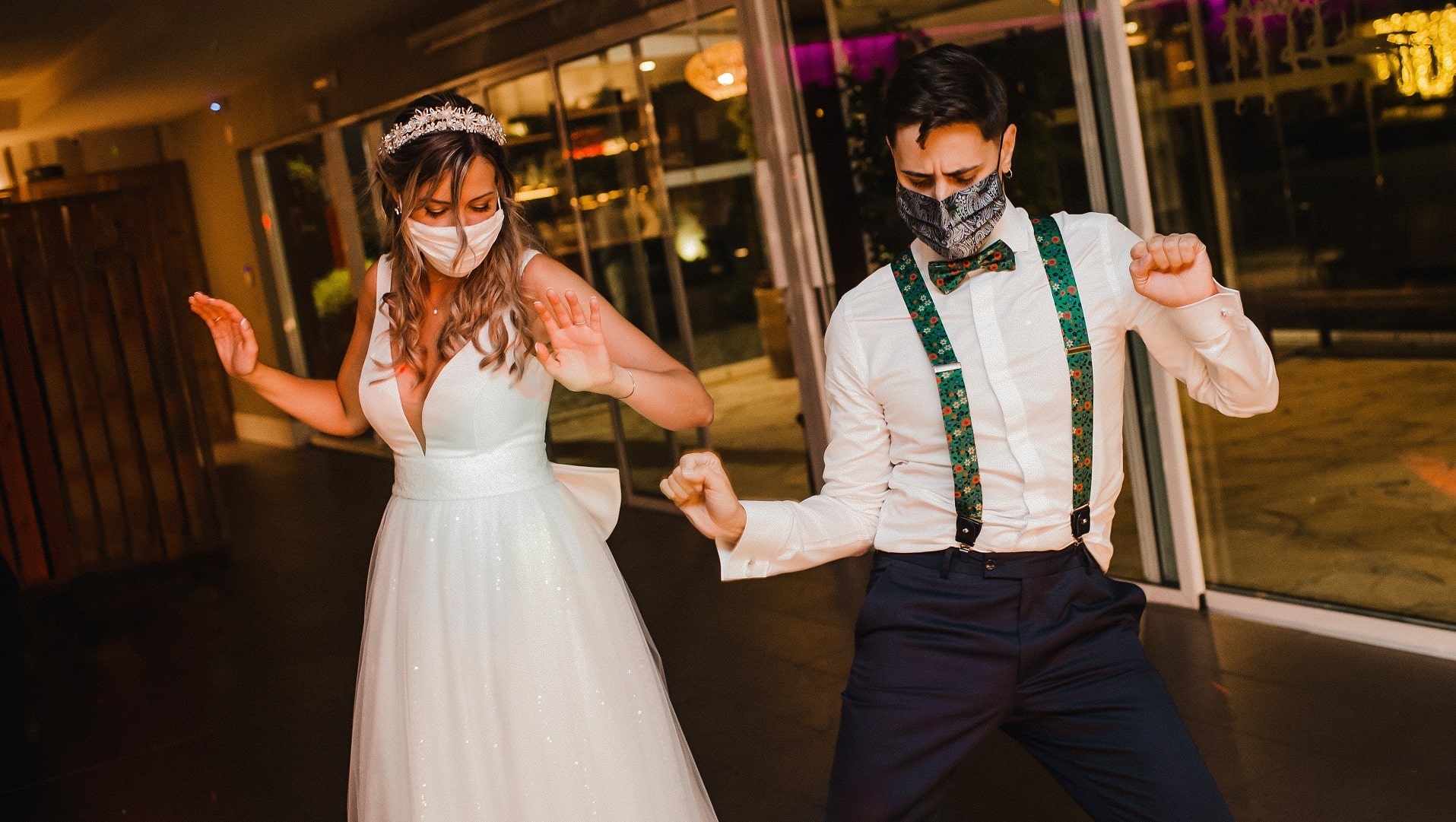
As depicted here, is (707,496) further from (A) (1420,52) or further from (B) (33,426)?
(B) (33,426)

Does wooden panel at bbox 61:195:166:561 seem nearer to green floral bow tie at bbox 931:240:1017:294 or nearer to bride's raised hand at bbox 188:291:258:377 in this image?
bride's raised hand at bbox 188:291:258:377

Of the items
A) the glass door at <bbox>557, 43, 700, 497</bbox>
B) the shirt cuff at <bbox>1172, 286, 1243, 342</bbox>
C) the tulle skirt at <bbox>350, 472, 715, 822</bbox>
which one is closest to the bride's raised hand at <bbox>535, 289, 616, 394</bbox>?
the tulle skirt at <bbox>350, 472, 715, 822</bbox>

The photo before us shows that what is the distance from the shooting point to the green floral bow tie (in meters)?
1.84

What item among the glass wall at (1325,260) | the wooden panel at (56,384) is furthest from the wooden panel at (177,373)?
the glass wall at (1325,260)

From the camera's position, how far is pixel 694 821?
2.42 meters

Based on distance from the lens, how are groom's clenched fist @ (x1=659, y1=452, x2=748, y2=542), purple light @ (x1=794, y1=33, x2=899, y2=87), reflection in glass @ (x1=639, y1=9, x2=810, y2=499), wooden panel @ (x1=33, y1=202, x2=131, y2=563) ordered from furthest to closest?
wooden panel @ (x1=33, y1=202, x2=131, y2=563), reflection in glass @ (x1=639, y1=9, x2=810, y2=499), purple light @ (x1=794, y1=33, x2=899, y2=87), groom's clenched fist @ (x1=659, y1=452, x2=748, y2=542)

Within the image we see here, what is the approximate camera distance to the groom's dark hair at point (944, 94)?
5.82 ft

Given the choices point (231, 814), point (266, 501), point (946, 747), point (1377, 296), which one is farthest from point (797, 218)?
point (266, 501)

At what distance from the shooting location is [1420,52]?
338cm

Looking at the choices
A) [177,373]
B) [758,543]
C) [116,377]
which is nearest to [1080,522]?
[758,543]

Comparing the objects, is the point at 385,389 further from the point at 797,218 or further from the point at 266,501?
the point at 266,501

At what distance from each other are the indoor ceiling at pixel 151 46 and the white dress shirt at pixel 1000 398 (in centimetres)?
662

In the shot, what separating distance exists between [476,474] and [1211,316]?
1.37 m

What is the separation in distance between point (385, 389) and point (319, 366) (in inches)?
373
